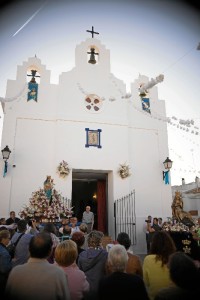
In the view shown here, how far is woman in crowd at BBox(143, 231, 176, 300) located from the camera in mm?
3135

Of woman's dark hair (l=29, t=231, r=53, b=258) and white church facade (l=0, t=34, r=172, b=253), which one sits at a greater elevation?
white church facade (l=0, t=34, r=172, b=253)

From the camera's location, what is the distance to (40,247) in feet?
8.98

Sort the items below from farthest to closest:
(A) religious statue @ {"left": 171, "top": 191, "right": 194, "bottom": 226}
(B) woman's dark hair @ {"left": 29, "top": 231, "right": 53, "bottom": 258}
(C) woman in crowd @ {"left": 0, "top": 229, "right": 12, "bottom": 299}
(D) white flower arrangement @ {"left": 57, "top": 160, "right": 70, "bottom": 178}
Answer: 1. (D) white flower arrangement @ {"left": 57, "top": 160, "right": 70, "bottom": 178}
2. (A) religious statue @ {"left": 171, "top": 191, "right": 194, "bottom": 226}
3. (C) woman in crowd @ {"left": 0, "top": 229, "right": 12, "bottom": 299}
4. (B) woman's dark hair @ {"left": 29, "top": 231, "right": 53, "bottom": 258}

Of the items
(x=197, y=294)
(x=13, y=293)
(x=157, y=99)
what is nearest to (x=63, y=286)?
(x=13, y=293)

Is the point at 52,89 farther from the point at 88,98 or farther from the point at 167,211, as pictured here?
the point at 167,211

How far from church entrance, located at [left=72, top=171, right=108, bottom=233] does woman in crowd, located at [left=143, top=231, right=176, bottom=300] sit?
385 inches

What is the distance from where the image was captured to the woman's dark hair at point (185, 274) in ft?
7.30

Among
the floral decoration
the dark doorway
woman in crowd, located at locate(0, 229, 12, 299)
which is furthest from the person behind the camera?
the dark doorway

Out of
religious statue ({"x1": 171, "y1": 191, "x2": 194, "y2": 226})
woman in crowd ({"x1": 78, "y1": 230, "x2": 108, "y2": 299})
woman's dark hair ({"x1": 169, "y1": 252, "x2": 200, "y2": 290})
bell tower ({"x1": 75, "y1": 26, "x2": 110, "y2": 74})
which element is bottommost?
woman in crowd ({"x1": 78, "y1": 230, "x2": 108, "y2": 299})

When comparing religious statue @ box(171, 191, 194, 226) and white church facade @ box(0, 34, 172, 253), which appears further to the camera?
white church facade @ box(0, 34, 172, 253)

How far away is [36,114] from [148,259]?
1027 centimetres

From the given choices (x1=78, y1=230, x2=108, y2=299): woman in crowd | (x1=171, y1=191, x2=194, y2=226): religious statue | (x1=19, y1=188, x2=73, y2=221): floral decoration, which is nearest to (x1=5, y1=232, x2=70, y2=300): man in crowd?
(x1=78, y1=230, x2=108, y2=299): woman in crowd

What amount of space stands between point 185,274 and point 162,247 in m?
1.11

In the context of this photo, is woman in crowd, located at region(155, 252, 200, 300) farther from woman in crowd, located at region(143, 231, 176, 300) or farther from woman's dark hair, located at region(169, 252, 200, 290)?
woman in crowd, located at region(143, 231, 176, 300)
